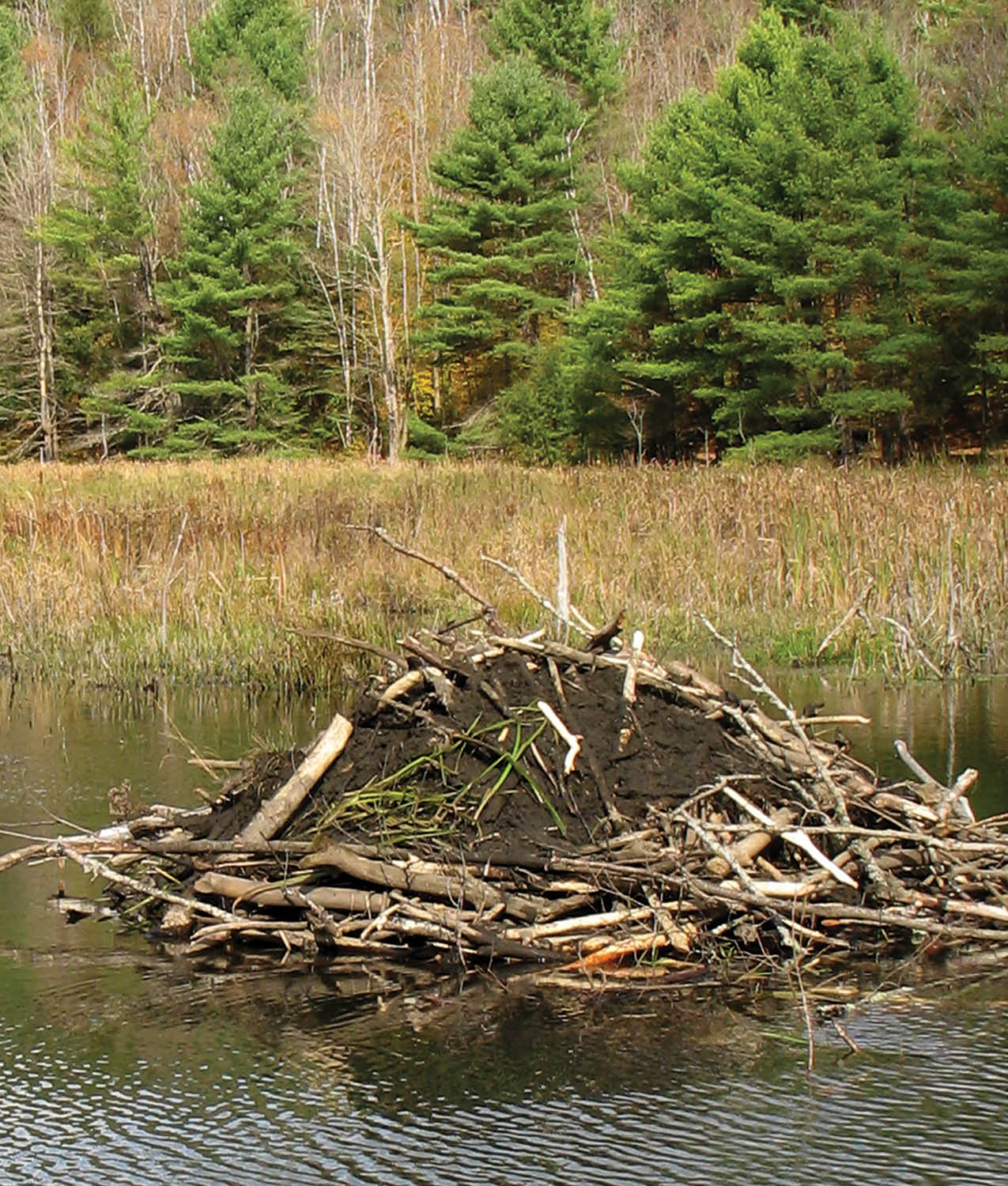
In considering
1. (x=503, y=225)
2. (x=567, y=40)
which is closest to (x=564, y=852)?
(x=503, y=225)

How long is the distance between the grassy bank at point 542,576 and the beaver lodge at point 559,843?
487cm

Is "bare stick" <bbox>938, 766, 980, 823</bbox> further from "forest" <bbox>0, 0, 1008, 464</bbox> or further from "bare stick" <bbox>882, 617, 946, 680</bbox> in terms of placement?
"forest" <bbox>0, 0, 1008, 464</bbox>

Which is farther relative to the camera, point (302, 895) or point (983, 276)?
point (983, 276)

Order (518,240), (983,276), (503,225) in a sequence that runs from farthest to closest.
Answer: (503,225), (518,240), (983,276)

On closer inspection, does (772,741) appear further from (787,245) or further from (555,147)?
(555,147)

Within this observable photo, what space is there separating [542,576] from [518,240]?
29564 millimetres

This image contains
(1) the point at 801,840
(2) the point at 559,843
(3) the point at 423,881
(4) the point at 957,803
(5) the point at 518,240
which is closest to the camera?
(1) the point at 801,840

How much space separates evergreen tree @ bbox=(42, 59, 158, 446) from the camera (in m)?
42.6

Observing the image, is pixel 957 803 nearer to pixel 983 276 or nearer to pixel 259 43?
pixel 983 276

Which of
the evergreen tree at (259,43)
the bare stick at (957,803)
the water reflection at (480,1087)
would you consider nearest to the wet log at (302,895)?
the water reflection at (480,1087)

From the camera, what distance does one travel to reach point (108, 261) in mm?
43688

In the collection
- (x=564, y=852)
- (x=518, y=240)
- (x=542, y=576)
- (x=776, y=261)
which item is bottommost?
(x=564, y=852)

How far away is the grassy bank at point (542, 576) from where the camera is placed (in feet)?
36.2

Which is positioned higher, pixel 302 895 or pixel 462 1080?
pixel 302 895
